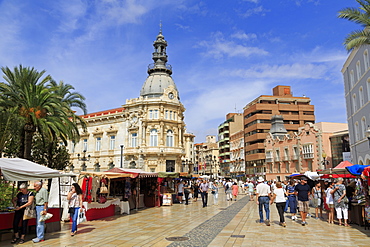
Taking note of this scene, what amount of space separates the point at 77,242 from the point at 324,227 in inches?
351

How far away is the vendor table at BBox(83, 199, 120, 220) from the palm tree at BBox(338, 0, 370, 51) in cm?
1417

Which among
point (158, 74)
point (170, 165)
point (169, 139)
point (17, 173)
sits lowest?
point (17, 173)

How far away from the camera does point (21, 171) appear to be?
8953mm

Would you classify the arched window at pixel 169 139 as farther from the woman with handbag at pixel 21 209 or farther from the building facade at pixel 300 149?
the woman with handbag at pixel 21 209

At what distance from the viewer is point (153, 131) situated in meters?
43.4

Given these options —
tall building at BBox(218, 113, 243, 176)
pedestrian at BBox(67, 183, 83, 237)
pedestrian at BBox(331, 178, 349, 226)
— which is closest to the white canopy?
pedestrian at BBox(67, 183, 83, 237)

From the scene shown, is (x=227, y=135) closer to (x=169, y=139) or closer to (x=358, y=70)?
(x=169, y=139)

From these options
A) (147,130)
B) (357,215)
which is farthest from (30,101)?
(147,130)

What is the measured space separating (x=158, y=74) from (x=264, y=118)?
29.9 m

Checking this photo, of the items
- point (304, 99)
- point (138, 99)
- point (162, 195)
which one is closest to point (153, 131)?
point (138, 99)

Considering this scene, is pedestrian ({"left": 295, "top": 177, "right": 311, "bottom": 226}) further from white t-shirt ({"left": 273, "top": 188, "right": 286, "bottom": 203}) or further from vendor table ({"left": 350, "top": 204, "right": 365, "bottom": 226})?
vendor table ({"left": 350, "top": 204, "right": 365, "bottom": 226})

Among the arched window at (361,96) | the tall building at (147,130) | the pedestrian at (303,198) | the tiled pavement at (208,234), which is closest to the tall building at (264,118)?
the tall building at (147,130)

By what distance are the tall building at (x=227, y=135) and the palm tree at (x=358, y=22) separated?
7134 cm

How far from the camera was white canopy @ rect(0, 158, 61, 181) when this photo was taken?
8681 millimetres
